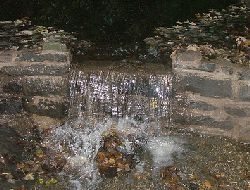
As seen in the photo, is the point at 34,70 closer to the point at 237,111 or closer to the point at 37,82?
the point at 37,82

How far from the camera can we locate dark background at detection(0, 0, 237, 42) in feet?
19.0

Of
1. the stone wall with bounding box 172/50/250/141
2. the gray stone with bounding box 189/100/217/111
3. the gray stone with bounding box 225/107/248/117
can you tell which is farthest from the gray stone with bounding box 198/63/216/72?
the gray stone with bounding box 225/107/248/117

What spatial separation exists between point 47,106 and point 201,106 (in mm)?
2060

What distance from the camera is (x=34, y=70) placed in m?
4.74

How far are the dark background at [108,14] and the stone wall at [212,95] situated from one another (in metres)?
1.29

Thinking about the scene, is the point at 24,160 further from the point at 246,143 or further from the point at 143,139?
the point at 246,143

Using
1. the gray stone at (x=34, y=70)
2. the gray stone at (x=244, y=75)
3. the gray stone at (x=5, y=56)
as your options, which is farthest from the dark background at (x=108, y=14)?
the gray stone at (x=244, y=75)

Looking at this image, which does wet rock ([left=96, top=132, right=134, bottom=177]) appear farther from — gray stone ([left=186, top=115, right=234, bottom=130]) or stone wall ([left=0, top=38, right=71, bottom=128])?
gray stone ([left=186, top=115, right=234, bottom=130])

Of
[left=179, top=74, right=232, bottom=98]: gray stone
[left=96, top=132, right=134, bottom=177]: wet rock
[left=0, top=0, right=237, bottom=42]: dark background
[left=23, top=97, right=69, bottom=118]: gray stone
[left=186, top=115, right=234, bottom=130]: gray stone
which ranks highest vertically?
[left=0, top=0, right=237, bottom=42]: dark background

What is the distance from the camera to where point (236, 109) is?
461cm

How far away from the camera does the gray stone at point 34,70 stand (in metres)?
4.73

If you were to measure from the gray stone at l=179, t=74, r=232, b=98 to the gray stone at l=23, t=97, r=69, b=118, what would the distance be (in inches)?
64.3

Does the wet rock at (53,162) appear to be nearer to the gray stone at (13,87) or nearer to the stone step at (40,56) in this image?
the gray stone at (13,87)

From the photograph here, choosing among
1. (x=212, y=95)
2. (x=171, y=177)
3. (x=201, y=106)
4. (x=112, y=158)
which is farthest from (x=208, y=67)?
(x=112, y=158)
